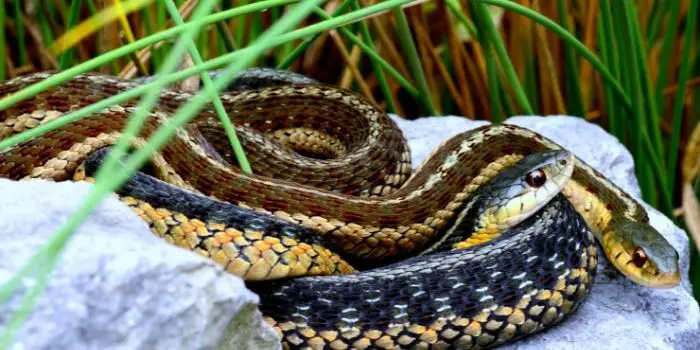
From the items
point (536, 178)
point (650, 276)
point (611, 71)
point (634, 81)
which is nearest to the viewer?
point (650, 276)

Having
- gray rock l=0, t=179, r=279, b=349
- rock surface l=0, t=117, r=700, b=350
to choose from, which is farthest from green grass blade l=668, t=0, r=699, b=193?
gray rock l=0, t=179, r=279, b=349

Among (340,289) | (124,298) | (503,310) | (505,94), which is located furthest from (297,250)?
(505,94)

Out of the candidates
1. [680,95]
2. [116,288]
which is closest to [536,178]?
[116,288]

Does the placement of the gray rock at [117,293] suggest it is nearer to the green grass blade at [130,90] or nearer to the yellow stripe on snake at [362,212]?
the green grass blade at [130,90]

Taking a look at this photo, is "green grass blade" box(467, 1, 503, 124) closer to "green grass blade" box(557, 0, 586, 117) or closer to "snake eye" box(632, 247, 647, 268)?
"green grass blade" box(557, 0, 586, 117)

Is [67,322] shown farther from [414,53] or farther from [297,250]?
[414,53]

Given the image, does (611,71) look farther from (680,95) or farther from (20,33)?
(20,33)
